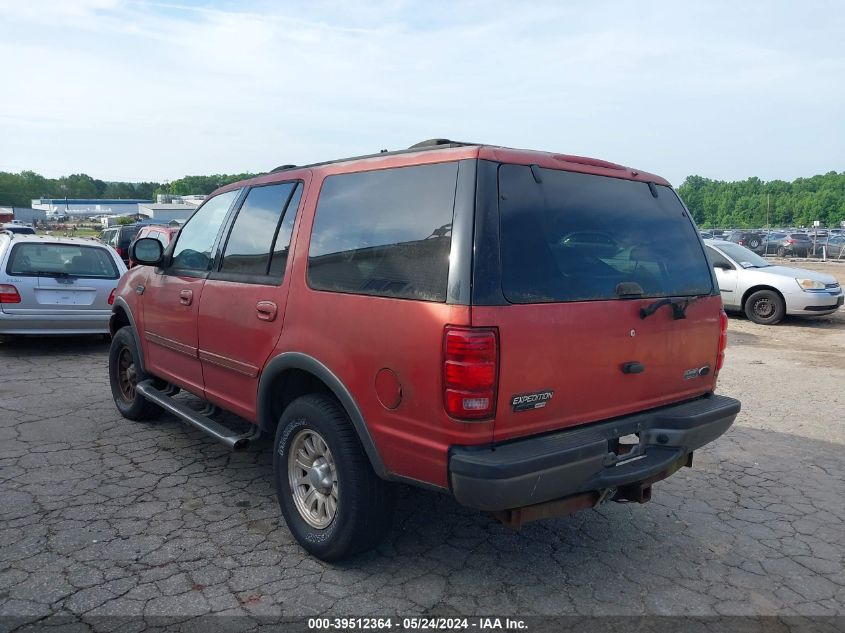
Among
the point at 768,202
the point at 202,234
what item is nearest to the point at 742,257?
the point at 202,234

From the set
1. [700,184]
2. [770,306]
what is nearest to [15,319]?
[770,306]

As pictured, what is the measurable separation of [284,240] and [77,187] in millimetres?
186207

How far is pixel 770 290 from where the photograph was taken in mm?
11883

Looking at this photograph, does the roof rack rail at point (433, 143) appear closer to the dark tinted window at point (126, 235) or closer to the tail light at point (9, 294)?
the tail light at point (9, 294)

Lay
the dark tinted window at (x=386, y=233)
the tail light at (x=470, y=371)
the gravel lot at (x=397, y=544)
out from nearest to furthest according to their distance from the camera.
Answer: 1. the tail light at (x=470, y=371)
2. the dark tinted window at (x=386, y=233)
3. the gravel lot at (x=397, y=544)

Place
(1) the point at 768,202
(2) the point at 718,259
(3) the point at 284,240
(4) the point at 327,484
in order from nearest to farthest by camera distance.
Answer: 1. (4) the point at 327,484
2. (3) the point at 284,240
3. (2) the point at 718,259
4. (1) the point at 768,202

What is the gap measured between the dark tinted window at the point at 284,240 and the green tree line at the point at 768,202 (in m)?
113

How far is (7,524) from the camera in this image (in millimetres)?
3676

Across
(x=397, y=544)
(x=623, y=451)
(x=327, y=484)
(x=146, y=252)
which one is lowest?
(x=397, y=544)

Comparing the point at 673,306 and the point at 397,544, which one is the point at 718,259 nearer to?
the point at 673,306

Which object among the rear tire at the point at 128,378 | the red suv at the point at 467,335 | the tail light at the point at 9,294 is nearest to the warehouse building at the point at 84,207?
the tail light at the point at 9,294

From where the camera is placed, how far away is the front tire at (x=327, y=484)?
10.1 ft

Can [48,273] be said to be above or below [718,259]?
below

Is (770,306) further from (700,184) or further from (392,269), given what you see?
(700,184)
